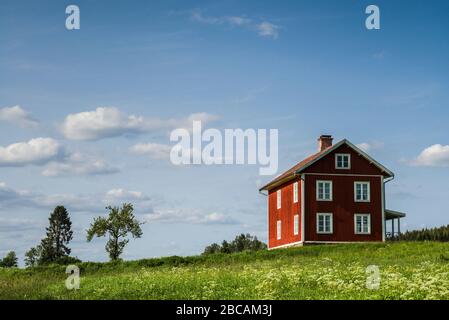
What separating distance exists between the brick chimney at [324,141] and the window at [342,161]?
3672mm

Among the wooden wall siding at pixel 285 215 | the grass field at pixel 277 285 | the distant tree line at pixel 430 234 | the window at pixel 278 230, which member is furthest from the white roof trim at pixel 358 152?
the distant tree line at pixel 430 234

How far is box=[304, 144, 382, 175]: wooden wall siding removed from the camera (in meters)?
49.0

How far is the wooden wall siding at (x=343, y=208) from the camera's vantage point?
48156 mm

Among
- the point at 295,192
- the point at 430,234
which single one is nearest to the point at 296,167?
the point at 295,192

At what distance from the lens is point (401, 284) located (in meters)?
19.6

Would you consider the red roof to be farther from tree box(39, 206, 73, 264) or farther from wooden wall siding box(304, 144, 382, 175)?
tree box(39, 206, 73, 264)

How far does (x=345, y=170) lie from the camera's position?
49.4m

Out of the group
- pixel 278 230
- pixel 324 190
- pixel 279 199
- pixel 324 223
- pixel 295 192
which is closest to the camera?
pixel 324 223

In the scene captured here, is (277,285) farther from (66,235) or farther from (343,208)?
(66,235)

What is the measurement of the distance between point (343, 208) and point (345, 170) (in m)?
2.74

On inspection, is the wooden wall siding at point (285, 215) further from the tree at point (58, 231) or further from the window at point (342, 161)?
the tree at point (58, 231)

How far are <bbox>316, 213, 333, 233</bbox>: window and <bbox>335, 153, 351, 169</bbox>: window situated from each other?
3614 millimetres
